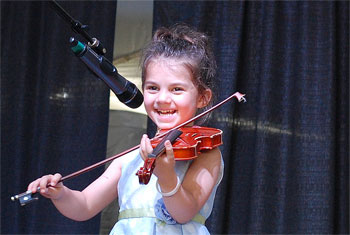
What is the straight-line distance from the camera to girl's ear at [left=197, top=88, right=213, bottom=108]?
1.51 m

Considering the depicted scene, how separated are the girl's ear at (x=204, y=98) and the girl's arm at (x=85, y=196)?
266 millimetres

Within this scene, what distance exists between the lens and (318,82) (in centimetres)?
221

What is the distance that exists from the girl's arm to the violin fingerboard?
25 cm

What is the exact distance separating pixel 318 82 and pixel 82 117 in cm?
91

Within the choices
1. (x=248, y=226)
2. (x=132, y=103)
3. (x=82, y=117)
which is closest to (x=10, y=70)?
(x=82, y=117)

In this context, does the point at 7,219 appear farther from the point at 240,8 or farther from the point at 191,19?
the point at 240,8

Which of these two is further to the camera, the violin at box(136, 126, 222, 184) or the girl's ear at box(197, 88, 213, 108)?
the girl's ear at box(197, 88, 213, 108)

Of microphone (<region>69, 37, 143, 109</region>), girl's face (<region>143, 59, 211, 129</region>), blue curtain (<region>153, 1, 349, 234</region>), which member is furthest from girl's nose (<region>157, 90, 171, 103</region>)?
blue curtain (<region>153, 1, 349, 234</region>)

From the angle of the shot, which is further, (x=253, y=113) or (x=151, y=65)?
(x=253, y=113)

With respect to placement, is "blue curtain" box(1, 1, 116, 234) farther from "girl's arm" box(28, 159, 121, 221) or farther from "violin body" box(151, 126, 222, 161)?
"violin body" box(151, 126, 222, 161)

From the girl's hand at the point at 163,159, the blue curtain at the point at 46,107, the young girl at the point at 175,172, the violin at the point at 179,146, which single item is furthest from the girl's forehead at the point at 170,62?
the blue curtain at the point at 46,107

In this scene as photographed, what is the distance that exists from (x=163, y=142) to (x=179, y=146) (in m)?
0.06

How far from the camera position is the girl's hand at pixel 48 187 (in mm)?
1268

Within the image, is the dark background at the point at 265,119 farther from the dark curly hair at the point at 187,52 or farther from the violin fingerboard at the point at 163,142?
the violin fingerboard at the point at 163,142
